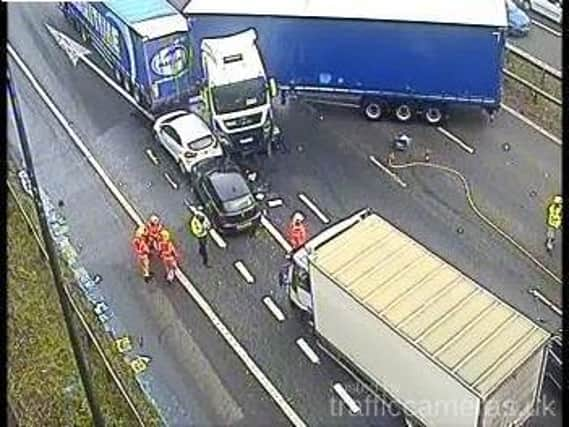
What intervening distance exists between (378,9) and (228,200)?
6.30 m

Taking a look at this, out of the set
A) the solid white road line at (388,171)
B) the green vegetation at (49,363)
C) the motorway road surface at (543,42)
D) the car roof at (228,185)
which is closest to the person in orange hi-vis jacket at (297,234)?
the car roof at (228,185)

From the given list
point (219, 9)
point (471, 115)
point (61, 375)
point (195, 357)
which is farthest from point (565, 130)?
point (61, 375)

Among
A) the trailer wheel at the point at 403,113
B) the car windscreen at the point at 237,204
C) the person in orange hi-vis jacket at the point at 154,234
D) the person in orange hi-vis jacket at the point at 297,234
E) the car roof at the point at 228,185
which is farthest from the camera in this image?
the trailer wheel at the point at 403,113

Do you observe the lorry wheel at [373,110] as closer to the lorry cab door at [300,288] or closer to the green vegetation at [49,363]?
the lorry cab door at [300,288]

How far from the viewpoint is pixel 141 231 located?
18406 mm

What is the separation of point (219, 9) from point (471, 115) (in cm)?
695

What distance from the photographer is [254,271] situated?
1822 cm

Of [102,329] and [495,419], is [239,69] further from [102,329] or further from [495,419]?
[495,419]

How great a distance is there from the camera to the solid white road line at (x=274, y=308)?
17.1 m

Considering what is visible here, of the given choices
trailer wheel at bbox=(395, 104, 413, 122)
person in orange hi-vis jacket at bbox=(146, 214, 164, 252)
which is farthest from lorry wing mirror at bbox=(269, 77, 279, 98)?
person in orange hi-vis jacket at bbox=(146, 214, 164, 252)

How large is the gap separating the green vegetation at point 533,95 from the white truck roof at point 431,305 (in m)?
8.91

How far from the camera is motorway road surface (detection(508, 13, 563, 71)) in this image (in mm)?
25406

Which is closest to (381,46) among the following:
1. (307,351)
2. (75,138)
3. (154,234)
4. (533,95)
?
(533,95)

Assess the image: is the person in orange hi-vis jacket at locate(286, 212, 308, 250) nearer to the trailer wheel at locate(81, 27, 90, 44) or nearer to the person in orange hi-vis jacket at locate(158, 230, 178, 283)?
the person in orange hi-vis jacket at locate(158, 230, 178, 283)
